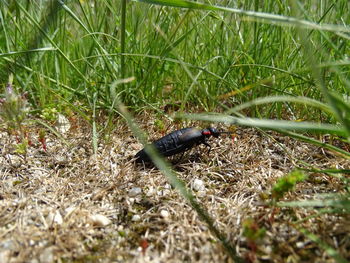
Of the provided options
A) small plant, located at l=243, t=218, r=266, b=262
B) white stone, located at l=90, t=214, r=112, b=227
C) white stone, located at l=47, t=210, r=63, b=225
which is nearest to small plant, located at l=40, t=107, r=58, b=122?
white stone, located at l=47, t=210, r=63, b=225

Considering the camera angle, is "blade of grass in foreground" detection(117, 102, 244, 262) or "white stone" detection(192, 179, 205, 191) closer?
"blade of grass in foreground" detection(117, 102, 244, 262)

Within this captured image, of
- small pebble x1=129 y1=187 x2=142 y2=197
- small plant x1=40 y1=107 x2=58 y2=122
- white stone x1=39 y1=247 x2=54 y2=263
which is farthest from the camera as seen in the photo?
small plant x1=40 y1=107 x2=58 y2=122

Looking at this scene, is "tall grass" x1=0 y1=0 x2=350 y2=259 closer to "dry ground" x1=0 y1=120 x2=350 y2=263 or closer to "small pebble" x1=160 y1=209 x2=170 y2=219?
"dry ground" x1=0 y1=120 x2=350 y2=263

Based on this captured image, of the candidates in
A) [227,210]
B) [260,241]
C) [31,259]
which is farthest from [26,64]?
[260,241]

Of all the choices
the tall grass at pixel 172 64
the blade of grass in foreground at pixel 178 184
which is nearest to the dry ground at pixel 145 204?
the blade of grass in foreground at pixel 178 184

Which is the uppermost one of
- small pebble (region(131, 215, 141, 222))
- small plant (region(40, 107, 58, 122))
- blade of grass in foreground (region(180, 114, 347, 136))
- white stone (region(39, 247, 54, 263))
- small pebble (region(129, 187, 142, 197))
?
blade of grass in foreground (region(180, 114, 347, 136))

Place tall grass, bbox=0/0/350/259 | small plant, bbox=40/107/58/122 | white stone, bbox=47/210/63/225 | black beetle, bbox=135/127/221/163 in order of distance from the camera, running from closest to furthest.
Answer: white stone, bbox=47/210/63/225 < black beetle, bbox=135/127/221/163 < small plant, bbox=40/107/58/122 < tall grass, bbox=0/0/350/259

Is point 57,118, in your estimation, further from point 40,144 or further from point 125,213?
point 125,213

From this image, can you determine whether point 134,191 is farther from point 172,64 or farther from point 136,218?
point 172,64

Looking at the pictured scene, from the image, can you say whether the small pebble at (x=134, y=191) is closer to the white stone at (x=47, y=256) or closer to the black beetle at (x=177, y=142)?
the black beetle at (x=177, y=142)
